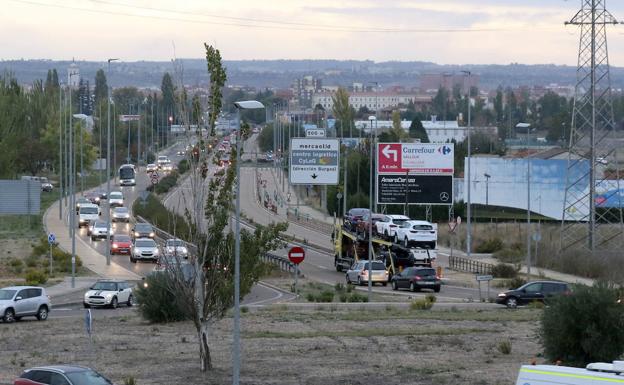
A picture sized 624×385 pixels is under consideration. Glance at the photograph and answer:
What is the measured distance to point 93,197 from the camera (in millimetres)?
107812

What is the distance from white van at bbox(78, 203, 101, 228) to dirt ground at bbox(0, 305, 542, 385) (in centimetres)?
4451

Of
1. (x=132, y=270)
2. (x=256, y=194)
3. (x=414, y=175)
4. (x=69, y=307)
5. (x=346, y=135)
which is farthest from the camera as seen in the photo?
(x=346, y=135)

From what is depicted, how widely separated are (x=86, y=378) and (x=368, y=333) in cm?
1426

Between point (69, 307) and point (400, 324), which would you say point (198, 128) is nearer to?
point (400, 324)

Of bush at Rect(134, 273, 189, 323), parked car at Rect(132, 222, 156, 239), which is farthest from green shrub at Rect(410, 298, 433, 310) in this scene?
parked car at Rect(132, 222, 156, 239)

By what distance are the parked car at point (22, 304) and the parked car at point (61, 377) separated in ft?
57.6

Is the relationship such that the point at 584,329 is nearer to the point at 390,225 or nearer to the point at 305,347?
the point at 305,347

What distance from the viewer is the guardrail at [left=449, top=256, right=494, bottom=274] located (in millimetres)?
65312

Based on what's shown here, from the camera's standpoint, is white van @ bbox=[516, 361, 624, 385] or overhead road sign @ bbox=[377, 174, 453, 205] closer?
white van @ bbox=[516, 361, 624, 385]

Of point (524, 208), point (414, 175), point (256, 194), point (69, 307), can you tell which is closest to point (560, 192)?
point (524, 208)

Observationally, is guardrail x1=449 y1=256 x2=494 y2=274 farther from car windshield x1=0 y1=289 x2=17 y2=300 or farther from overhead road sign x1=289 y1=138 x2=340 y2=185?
car windshield x1=0 y1=289 x2=17 y2=300

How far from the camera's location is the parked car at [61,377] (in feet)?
71.1

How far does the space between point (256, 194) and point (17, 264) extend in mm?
69233

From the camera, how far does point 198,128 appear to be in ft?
91.2
